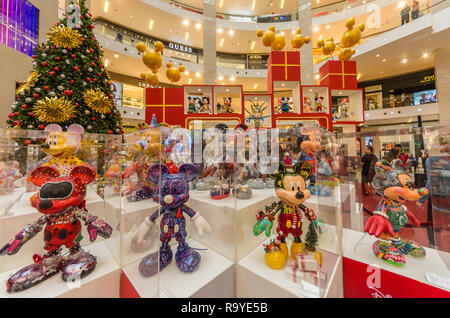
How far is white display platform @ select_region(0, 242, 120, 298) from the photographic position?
846mm

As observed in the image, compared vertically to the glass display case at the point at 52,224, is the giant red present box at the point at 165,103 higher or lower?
higher

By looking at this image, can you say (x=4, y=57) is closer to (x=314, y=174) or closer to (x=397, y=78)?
(x=314, y=174)

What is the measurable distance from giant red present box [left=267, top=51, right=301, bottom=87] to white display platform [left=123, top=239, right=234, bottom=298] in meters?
4.18

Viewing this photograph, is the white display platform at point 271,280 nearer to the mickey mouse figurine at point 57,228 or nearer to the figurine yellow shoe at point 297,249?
the figurine yellow shoe at point 297,249

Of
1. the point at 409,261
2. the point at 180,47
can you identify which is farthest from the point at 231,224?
the point at 180,47

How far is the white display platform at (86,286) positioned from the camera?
0.85 metres

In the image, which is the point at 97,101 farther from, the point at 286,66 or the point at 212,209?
the point at 286,66

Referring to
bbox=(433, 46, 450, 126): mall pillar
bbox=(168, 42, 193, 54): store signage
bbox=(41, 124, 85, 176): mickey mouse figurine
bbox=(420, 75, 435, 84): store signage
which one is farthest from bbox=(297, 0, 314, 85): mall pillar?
bbox=(420, 75, 435, 84): store signage

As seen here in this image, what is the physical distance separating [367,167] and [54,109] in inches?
127

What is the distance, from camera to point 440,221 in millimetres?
1153

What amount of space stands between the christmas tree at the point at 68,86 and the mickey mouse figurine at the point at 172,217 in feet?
5.93


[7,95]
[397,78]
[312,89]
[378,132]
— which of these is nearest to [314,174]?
[378,132]

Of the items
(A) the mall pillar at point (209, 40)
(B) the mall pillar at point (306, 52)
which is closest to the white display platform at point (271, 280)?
(B) the mall pillar at point (306, 52)

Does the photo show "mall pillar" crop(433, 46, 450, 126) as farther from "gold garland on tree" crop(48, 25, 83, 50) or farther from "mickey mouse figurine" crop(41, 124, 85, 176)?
"gold garland on tree" crop(48, 25, 83, 50)
